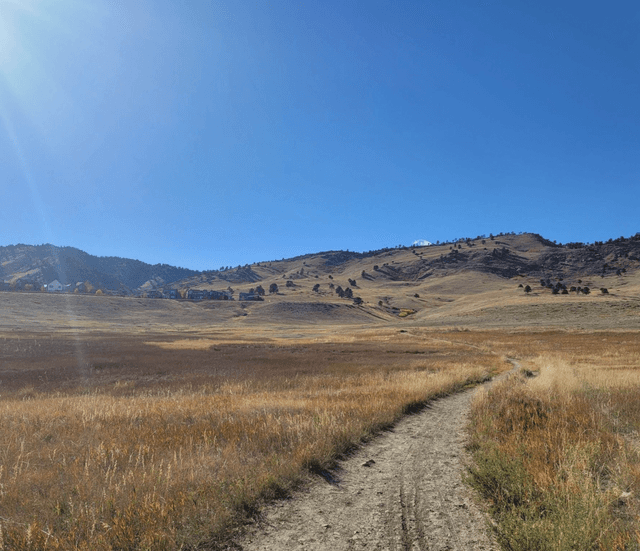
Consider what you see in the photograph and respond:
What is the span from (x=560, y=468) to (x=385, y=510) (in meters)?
2.77

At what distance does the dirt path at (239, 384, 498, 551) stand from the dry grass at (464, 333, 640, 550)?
0.50 m

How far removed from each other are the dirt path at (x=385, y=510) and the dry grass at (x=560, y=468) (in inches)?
19.7

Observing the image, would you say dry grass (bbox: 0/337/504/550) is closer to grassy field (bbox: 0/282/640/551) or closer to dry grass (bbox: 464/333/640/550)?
grassy field (bbox: 0/282/640/551)

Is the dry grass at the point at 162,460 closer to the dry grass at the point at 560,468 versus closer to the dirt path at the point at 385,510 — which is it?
the dirt path at the point at 385,510

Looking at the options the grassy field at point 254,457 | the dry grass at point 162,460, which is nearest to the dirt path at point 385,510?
the grassy field at point 254,457

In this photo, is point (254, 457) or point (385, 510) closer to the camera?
point (385, 510)

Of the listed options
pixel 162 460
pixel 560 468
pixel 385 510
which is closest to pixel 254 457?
pixel 162 460

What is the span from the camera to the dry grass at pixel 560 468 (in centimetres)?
411

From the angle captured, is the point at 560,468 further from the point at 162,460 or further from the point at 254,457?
the point at 162,460

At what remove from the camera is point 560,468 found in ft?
17.8

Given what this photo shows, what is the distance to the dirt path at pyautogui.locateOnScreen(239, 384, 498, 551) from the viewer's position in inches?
177

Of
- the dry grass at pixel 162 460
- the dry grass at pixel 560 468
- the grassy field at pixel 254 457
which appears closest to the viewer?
the dry grass at pixel 560 468

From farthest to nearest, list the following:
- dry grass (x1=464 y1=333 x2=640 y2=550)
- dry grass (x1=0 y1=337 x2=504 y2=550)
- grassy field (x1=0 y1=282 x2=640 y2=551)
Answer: dry grass (x1=0 y1=337 x2=504 y2=550)
grassy field (x1=0 y1=282 x2=640 y2=551)
dry grass (x1=464 y1=333 x2=640 y2=550)

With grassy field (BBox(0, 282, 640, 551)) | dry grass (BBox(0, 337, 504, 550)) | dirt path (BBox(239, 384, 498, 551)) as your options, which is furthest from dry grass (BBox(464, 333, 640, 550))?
dry grass (BBox(0, 337, 504, 550))
